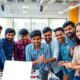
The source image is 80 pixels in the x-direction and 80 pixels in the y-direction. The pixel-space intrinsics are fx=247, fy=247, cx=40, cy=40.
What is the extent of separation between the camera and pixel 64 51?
3.37m

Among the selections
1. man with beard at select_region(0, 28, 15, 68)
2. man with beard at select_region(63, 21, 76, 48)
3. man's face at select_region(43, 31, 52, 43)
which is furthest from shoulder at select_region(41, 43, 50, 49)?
man with beard at select_region(0, 28, 15, 68)

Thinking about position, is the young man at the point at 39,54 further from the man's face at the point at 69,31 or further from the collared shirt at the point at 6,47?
the collared shirt at the point at 6,47

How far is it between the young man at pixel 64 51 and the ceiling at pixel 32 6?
28.8 feet

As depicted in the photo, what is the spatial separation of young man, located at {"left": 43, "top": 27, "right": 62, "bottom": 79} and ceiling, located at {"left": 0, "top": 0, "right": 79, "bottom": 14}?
28.9 feet

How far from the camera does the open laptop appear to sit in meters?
2.36

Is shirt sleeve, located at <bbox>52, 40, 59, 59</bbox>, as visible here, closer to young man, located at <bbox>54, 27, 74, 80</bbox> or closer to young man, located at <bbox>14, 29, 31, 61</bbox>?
young man, located at <bbox>54, 27, 74, 80</bbox>

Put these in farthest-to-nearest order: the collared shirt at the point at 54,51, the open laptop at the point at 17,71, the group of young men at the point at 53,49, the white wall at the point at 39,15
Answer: the white wall at the point at 39,15 → the collared shirt at the point at 54,51 → the group of young men at the point at 53,49 → the open laptop at the point at 17,71

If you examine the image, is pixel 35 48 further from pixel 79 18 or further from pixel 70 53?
pixel 79 18

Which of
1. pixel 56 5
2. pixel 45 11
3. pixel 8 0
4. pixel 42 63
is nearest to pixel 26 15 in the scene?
pixel 45 11

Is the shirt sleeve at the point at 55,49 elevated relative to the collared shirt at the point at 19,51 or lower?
elevated

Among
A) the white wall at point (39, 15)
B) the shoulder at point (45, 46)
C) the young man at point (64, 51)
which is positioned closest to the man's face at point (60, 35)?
the young man at point (64, 51)

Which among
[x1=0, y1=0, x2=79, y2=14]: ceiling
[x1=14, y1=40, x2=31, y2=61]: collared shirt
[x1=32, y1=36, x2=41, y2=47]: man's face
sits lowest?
[x1=14, y1=40, x2=31, y2=61]: collared shirt

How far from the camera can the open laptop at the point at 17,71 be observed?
2.36 m

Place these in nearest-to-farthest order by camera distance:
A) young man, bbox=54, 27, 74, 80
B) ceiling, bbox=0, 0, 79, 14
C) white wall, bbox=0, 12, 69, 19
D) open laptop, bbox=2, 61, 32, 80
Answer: open laptop, bbox=2, 61, 32, 80 → young man, bbox=54, 27, 74, 80 → ceiling, bbox=0, 0, 79, 14 → white wall, bbox=0, 12, 69, 19
